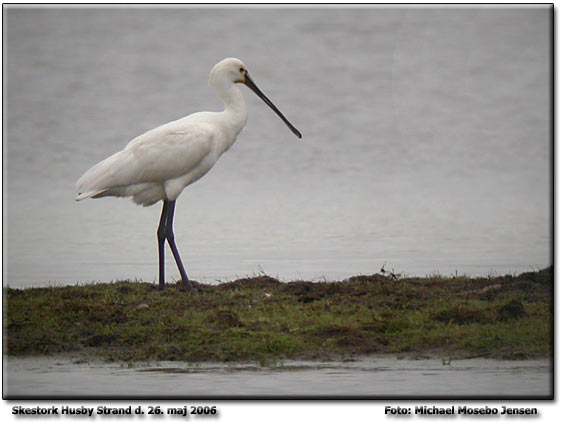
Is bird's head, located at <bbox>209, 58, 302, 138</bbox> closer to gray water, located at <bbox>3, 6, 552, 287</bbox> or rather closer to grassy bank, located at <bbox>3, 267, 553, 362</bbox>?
gray water, located at <bbox>3, 6, 552, 287</bbox>

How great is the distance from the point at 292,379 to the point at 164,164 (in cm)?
401

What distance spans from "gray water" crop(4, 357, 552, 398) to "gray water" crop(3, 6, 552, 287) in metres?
4.47

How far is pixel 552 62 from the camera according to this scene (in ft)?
35.6

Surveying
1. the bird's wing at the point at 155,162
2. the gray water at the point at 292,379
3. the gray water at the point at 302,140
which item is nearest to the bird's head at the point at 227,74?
the bird's wing at the point at 155,162

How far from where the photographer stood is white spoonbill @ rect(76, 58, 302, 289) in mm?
11586

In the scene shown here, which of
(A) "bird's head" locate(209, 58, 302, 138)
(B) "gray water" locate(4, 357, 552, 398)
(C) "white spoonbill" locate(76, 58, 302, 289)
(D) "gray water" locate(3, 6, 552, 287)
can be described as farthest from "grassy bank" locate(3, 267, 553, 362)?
(A) "bird's head" locate(209, 58, 302, 138)

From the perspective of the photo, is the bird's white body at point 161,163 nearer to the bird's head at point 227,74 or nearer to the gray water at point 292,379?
the bird's head at point 227,74

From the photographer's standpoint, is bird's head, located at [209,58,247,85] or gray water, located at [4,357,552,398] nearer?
gray water, located at [4,357,552,398]

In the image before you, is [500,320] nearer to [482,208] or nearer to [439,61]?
[482,208]

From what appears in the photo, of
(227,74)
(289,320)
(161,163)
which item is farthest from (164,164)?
(289,320)

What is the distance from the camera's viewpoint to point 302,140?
2925cm

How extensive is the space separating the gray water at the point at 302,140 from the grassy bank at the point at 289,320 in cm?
236

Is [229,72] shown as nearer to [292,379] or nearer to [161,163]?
[161,163]

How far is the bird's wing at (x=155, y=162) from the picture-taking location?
11.6 meters
